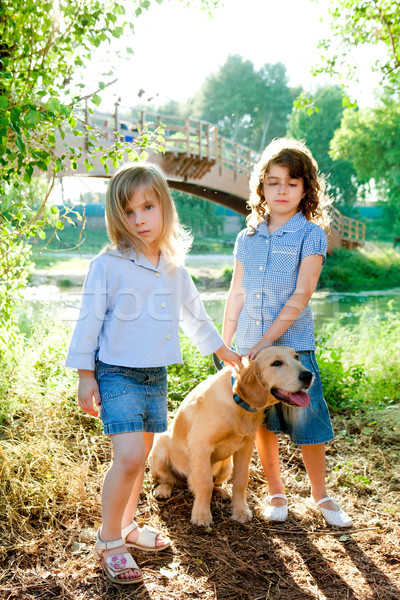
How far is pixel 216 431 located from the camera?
2.78 metres

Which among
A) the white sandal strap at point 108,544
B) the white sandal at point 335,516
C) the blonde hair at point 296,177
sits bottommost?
the white sandal at point 335,516

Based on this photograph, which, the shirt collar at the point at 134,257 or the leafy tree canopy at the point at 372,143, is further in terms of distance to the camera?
the leafy tree canopy at the point at 372,143

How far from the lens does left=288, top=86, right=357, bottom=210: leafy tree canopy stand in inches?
1249

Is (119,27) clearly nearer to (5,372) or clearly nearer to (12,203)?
(12,203)

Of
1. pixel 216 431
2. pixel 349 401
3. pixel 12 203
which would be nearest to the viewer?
pixel 216 431

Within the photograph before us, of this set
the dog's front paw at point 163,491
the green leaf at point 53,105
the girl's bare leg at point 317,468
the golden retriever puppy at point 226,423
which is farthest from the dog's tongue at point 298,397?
the green leaf at point 53,105

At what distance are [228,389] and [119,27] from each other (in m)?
2.55

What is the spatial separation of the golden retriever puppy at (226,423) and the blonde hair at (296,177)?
0.85 meters

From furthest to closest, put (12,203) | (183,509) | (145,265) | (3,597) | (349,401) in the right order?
(349,401) < (12,203) < (183,509) < (145,265) < (3,597)

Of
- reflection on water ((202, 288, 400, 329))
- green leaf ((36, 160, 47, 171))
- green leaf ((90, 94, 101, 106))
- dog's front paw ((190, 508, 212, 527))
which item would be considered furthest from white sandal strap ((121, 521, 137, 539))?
reflection on water ((202, 288, 400, 329))

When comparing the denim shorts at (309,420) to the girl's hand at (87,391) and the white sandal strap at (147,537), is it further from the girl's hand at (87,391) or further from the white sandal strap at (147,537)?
the girl's hand at (87,391)

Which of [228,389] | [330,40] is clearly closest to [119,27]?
[228,389]

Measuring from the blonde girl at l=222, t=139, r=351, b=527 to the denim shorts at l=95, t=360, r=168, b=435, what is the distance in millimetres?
545

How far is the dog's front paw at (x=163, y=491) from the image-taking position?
313cm
